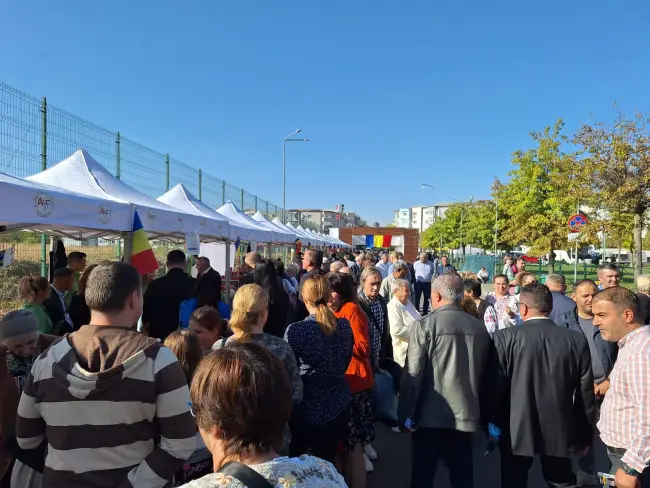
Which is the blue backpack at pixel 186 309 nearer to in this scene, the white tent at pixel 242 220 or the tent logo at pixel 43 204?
the tent logo at pixel 43 204

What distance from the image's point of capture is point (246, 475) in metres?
1.03

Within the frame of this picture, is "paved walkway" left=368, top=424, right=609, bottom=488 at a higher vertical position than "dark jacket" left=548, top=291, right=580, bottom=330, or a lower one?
lower

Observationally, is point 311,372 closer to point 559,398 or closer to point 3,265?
point 559,398

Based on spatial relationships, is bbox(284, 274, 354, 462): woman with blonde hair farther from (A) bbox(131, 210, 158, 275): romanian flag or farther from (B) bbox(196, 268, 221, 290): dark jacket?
(A) bbox(131, 210, 158, 275): romanian flag

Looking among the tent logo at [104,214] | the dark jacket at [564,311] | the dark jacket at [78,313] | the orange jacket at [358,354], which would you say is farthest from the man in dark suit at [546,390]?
the tent logo at [104,214]

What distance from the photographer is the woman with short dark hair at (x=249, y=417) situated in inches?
43.9

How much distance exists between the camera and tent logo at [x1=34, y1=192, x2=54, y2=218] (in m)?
4.06

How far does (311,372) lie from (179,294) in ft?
8.12

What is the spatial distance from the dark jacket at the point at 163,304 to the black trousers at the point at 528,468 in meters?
3.40

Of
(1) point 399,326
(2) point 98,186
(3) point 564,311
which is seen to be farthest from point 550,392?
(2) point 98,186

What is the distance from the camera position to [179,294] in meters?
4.97

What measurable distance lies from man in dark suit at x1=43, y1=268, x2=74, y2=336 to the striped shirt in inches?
94.8

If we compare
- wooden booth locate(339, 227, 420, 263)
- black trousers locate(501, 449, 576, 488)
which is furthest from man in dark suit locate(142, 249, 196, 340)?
wooden booth locate(339, 227, 420, 263)

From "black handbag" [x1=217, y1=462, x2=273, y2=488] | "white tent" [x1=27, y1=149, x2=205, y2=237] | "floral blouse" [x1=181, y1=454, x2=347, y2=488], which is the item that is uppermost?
"white tent" [x1=27, y1=149, x2=205, y2=237]
